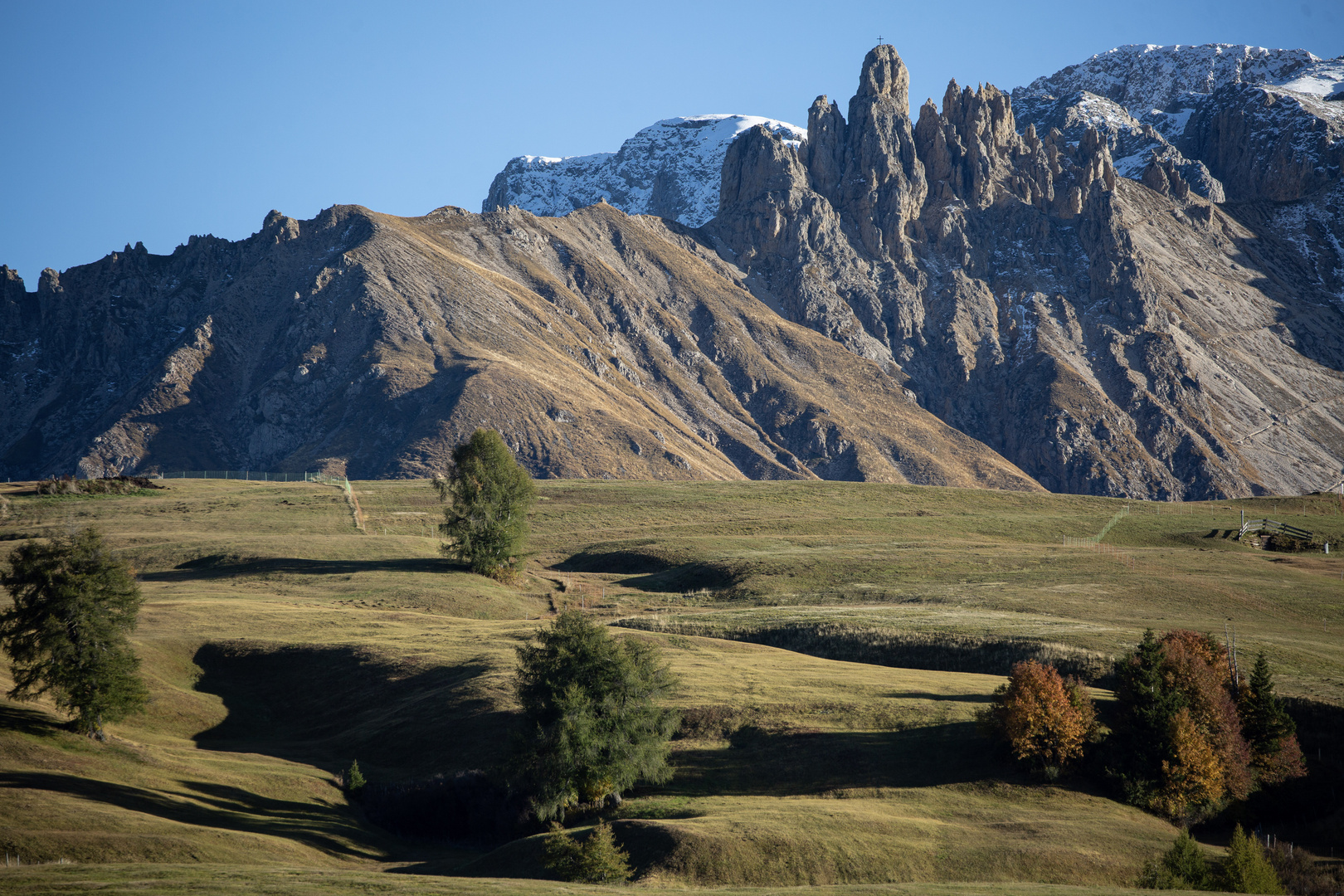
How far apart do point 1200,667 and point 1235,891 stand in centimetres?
1343

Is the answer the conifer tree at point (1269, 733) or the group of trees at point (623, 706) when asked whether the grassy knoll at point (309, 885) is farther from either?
the conifer tree at point (1269, 733)

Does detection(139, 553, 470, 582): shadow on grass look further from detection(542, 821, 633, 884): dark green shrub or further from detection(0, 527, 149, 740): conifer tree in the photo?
detection(542, 821, 633, 884): dark green shrub

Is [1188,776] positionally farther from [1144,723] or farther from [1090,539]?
[1090,539]

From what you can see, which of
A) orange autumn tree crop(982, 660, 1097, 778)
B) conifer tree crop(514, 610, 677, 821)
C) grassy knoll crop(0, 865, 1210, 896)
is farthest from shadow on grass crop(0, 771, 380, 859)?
orange autumn tree crop(982, 660, 1097, 778)

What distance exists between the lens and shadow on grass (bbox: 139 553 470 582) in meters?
84.5

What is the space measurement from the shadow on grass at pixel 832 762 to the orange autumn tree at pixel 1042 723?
1446mm

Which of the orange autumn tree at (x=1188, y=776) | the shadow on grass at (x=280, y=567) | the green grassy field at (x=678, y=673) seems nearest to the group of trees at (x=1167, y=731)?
the orange autumn tree at (x=1188, y=776)

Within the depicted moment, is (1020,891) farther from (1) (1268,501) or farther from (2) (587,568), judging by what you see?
(1) (1268,501)

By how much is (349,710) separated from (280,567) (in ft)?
119

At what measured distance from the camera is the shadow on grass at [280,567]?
8450 cm

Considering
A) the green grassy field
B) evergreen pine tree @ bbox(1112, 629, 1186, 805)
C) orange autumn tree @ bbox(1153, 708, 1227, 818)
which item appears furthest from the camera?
evergreen pine tree @ bbox(1112, 629, 1186, 805)

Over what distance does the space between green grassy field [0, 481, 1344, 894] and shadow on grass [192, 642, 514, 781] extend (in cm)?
17

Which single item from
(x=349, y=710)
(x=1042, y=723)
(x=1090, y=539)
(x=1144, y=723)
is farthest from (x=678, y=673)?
(x=1090, y=539)

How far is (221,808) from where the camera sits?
1582 inches
